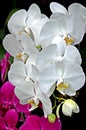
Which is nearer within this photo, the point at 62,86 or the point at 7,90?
the point at 62,86

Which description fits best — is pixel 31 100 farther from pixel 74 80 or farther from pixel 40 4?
pixel 40 4

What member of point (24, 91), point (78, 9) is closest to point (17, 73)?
point (24, 91)

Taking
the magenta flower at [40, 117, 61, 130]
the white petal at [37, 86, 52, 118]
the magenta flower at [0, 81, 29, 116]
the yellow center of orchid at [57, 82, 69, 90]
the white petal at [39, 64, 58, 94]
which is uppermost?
the white petal at [39, 64, 58, 94]

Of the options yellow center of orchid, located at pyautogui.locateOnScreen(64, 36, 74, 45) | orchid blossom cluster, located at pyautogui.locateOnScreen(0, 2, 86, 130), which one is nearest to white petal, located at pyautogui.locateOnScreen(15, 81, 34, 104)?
orchid blossom cluster, located at pyautogui.locateOnScreen(0, 2, 86, 130)

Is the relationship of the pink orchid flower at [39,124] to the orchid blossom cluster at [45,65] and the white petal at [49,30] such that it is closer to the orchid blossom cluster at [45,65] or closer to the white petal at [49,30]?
the orchid blossom cluster at [45,65]

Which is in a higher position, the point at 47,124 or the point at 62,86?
the point at 62,86

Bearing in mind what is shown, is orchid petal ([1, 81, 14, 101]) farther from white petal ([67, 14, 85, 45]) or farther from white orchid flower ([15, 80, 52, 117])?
white petal ([67, 14, 85, 45])

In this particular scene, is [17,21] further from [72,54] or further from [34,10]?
[72,54]
